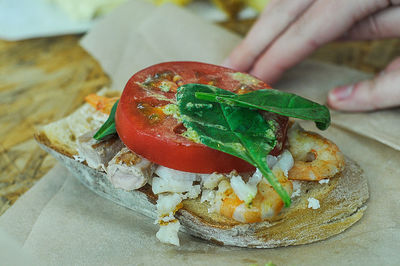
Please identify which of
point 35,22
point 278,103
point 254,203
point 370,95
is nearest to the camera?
point 254,203

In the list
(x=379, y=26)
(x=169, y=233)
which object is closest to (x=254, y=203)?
(x=169, y=233)

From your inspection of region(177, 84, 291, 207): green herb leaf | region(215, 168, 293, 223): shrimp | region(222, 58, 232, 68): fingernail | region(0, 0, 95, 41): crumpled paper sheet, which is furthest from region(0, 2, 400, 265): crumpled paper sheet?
region(0, 0, 95, 41): crumpled paper sheet

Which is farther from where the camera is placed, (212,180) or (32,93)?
(32,93)

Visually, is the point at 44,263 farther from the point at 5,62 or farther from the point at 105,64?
the point at 5,62

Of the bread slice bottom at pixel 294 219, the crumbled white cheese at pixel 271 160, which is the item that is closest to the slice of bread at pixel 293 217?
the bread slice bottom at pixel 294 219

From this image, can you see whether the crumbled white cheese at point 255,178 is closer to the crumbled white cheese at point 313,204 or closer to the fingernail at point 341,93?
the crumbled white cheese at point 313,204

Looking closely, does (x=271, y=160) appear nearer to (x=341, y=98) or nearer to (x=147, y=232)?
(x=147, y=232)
